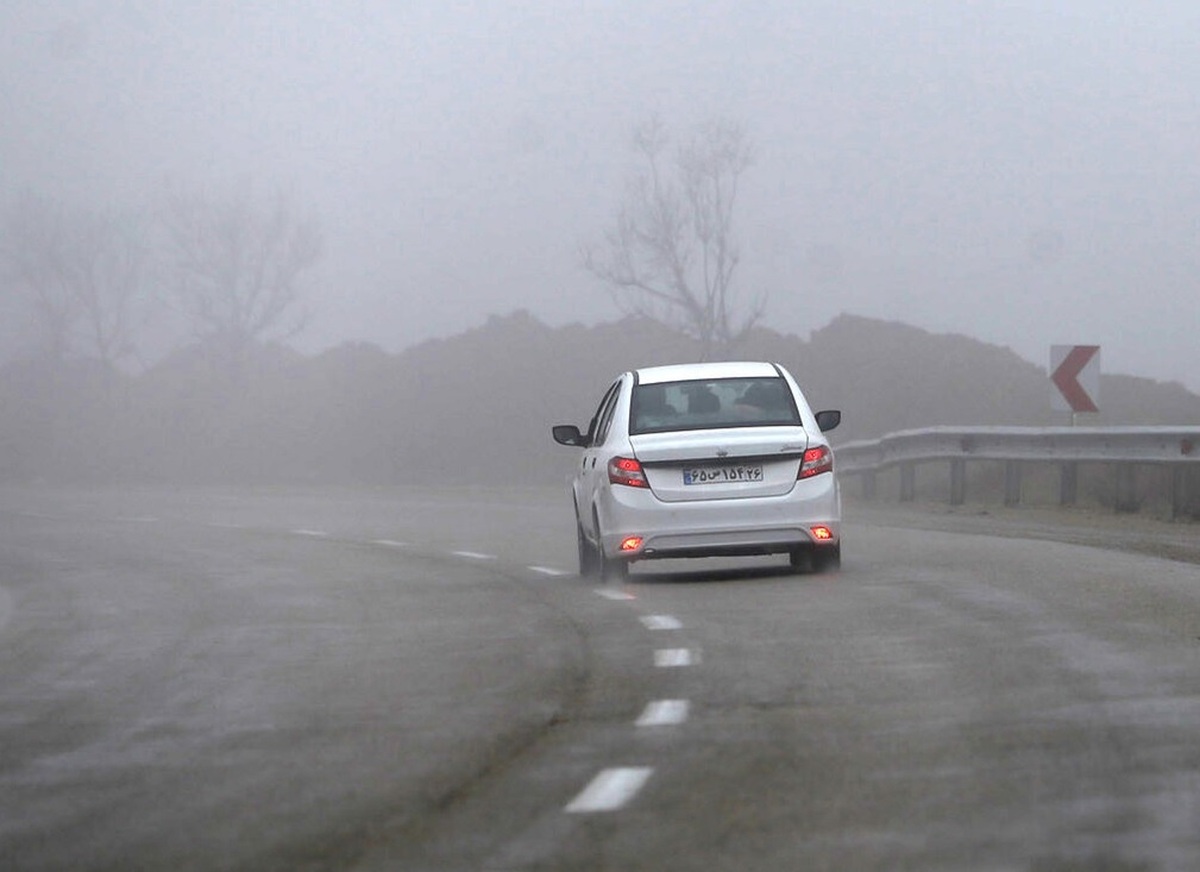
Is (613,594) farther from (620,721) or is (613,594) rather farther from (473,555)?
(620,721)

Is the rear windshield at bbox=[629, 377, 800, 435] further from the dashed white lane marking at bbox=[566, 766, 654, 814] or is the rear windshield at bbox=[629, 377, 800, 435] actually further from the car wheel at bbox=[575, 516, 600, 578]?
the dashed white lane marking at bbox=[566, 766, 654, 814]

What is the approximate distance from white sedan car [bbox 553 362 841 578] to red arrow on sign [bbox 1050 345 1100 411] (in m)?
11.4

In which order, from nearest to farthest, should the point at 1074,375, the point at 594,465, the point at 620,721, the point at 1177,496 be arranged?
the point at 620,721
the point at 594,465
the point at 1177,496
the point at 1074,375

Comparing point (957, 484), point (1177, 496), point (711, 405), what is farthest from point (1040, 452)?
point (711, 405)

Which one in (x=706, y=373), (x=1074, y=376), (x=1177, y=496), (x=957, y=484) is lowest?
(x=1177, y=496)

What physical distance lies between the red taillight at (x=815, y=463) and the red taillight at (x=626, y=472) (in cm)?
111

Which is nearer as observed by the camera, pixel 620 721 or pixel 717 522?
pixel 620 721

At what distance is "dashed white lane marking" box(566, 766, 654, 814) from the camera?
6.52 meters

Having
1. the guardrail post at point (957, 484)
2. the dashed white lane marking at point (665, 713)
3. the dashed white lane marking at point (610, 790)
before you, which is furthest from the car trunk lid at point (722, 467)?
Answer: the guardrail post at point (957, 484)

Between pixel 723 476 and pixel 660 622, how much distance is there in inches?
117

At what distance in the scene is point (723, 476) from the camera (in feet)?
50.8

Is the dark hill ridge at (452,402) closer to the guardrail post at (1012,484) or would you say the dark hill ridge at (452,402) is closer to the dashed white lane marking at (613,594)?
the guardrail post at (1012,484)

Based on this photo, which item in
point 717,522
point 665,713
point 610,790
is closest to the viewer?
point 610,790

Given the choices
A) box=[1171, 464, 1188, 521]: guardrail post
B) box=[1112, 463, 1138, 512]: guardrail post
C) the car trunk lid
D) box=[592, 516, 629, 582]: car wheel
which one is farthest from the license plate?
box=[1112, 463, 1138, 512]: guardrail post
